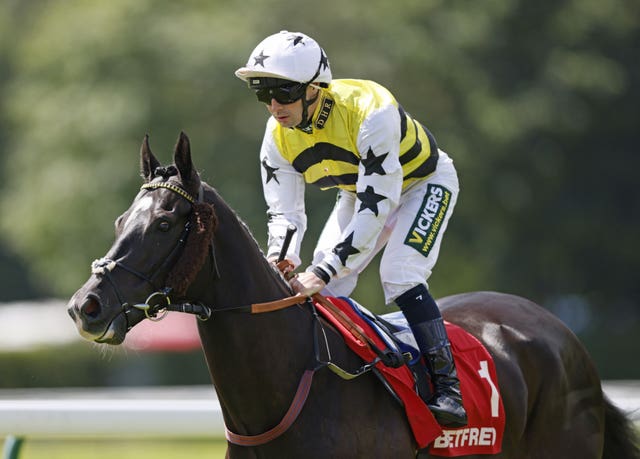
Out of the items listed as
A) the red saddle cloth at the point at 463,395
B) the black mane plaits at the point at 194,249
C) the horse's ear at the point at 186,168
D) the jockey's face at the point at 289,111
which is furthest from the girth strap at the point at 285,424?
the jockey's face at the point at 289,111

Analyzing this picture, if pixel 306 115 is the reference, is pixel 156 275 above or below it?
below

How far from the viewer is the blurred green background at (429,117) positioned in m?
22.7

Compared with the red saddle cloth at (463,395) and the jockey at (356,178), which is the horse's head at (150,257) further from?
the red saddle cloth at (463,395)

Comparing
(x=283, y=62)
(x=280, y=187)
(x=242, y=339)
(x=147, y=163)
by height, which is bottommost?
(x=242, y=339)

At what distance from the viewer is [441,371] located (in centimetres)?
500

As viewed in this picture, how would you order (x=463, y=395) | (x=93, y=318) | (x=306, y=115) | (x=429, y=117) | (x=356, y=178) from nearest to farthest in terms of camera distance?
(x=93, y=318) → (x=306, y=115) → (x=463, y=395) → (x=356, y=178) → (x=429, y=117)

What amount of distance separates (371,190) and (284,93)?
554 millimetres

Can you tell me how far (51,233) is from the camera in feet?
77.9

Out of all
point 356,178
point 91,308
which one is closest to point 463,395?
point 356,178

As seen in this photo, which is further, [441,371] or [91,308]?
[441,371]

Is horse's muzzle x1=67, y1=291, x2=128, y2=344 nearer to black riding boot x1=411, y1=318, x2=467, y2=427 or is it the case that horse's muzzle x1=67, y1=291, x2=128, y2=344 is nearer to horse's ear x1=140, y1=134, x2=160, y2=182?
horse's ear x1=140, y1=134, x2=160, y2=182

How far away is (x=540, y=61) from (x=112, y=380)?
11073 mm

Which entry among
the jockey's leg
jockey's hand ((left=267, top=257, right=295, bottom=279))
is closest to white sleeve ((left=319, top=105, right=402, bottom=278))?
jockey's hand ((left=267, top=257, right=295, bottom=279))

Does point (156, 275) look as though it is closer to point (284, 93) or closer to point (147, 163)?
point (147, 163)
